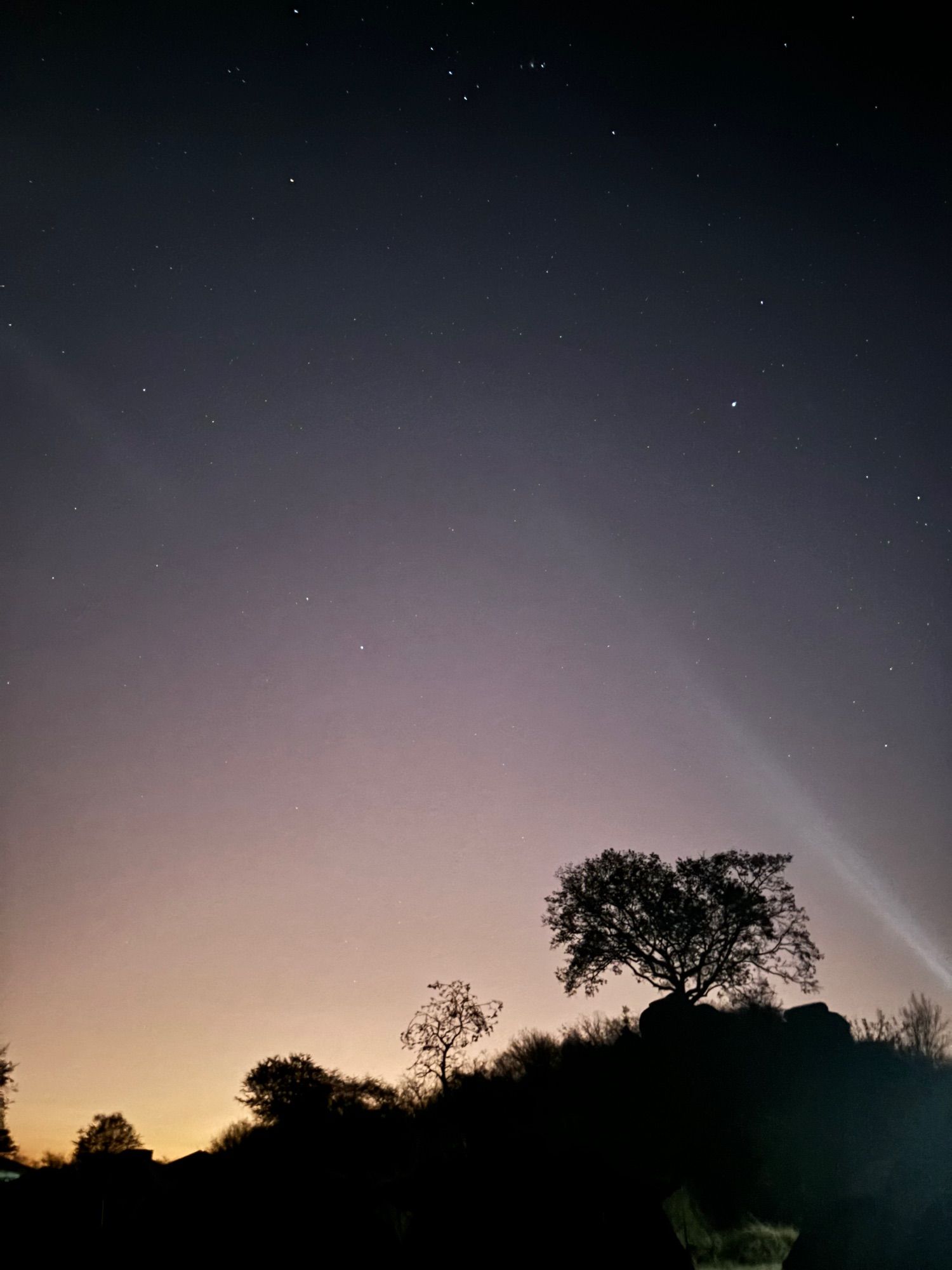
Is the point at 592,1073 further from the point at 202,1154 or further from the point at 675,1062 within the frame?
the point at 202,1154

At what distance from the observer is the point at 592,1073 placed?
129 feet

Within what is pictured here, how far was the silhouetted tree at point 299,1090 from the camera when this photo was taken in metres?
64.1

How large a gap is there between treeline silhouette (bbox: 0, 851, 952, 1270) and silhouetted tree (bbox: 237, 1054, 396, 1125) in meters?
15.1

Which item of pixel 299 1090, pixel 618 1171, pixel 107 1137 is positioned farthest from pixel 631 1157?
pixel 107 1137

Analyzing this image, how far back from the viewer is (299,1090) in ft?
215

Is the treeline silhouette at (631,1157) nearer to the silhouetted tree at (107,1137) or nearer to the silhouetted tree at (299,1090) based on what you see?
the silhouetted tree at (299,1090)

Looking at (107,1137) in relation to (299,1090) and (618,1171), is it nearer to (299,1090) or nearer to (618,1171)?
(299,1090)

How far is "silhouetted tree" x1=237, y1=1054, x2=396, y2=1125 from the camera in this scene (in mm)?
64125

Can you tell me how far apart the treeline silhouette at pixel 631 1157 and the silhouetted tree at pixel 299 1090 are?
595 inches

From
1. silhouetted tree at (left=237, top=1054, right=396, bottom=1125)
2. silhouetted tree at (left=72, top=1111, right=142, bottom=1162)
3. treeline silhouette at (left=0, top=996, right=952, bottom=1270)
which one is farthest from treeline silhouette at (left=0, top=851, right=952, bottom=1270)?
silhouetted tree at (left=72, top=1111, right=142, bottom=1162)

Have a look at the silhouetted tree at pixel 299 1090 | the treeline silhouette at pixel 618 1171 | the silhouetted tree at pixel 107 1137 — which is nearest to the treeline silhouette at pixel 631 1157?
the treeline silhouette at pixel 618 1171

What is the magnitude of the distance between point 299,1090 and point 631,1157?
42.9 m

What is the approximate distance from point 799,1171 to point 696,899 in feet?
38.9

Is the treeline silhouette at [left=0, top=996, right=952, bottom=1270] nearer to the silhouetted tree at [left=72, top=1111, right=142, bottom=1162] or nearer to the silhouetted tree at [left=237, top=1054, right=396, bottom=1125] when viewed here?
the silhouetted tree at [left=237, top=1054, right=396, bottom=1125]
